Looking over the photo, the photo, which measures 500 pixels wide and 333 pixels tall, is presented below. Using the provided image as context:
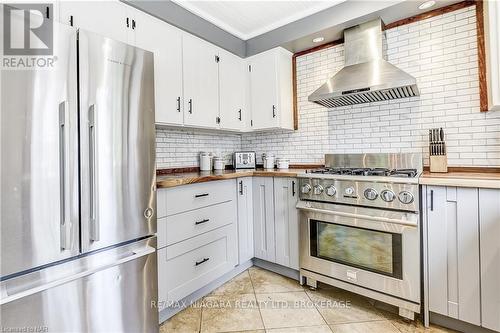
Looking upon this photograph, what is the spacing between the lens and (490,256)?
1438mm

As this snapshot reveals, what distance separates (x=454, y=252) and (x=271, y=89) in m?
2.09

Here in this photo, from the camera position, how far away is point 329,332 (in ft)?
5.38

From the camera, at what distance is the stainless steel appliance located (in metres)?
1.67

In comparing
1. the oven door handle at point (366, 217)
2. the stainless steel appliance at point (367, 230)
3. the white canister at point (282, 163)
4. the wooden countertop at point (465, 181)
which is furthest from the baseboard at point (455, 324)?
the white canister at point (282, 163)

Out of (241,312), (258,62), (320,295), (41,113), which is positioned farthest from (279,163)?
(41,113)

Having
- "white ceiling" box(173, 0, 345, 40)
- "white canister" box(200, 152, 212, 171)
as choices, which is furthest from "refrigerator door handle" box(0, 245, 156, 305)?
"white ceiling" box(173, 0, 345, 40)

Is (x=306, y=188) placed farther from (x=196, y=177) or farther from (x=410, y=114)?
Answer: (x=410, y=114)

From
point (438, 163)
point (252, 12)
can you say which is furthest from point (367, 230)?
point (252, 12)

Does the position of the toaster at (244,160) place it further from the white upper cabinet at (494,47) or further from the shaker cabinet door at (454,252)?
the white upper cabinet at (494,47)

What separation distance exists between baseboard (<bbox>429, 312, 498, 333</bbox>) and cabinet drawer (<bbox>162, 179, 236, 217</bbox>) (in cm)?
174

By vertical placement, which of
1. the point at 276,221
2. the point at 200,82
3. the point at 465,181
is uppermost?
the point at 200,82

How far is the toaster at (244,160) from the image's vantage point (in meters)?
2.89

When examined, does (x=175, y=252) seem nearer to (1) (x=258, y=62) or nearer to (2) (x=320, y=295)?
(2) (x=320, y=295)

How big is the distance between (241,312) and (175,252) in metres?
0.68
